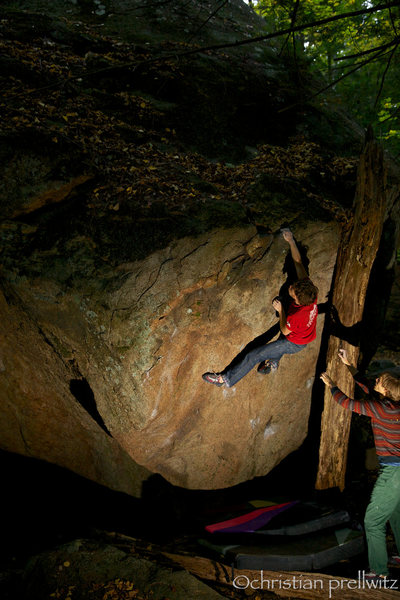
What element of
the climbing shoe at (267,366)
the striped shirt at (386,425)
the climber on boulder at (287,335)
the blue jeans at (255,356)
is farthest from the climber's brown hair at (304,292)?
the striped shirt at (386,425)

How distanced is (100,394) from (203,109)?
5738 mm

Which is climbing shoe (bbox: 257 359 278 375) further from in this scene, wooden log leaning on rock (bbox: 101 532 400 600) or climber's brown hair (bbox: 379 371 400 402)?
wooden log leaning on rock (bbox: 101 532 400 600)

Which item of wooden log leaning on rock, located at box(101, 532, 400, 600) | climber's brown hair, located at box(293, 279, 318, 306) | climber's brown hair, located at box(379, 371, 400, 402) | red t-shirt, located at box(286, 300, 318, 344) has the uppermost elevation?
climber's brown hair, located at box(293, 279, 318, 306)

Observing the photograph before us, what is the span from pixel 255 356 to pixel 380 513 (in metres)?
2.30

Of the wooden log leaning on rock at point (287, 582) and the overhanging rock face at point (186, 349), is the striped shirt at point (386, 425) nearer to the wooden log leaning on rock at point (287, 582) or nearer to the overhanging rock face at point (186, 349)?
the wooden log leaning on rock at point (287, 582)

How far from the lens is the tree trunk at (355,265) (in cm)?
559

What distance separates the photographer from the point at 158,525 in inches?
230

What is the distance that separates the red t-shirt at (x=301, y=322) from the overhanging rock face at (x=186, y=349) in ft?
1.44

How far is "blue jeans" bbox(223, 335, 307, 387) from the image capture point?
5047 millimetres

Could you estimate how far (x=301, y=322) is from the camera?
4.89m

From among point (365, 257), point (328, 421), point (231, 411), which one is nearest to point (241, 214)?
point (365, 257)

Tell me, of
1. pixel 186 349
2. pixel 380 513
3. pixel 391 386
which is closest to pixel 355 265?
pixel 391 386

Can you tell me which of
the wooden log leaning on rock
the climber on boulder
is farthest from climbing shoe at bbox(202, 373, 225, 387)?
the wooden log leaning on rock

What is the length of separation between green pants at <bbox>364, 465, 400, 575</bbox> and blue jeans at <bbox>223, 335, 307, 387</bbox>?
72.3 inches
